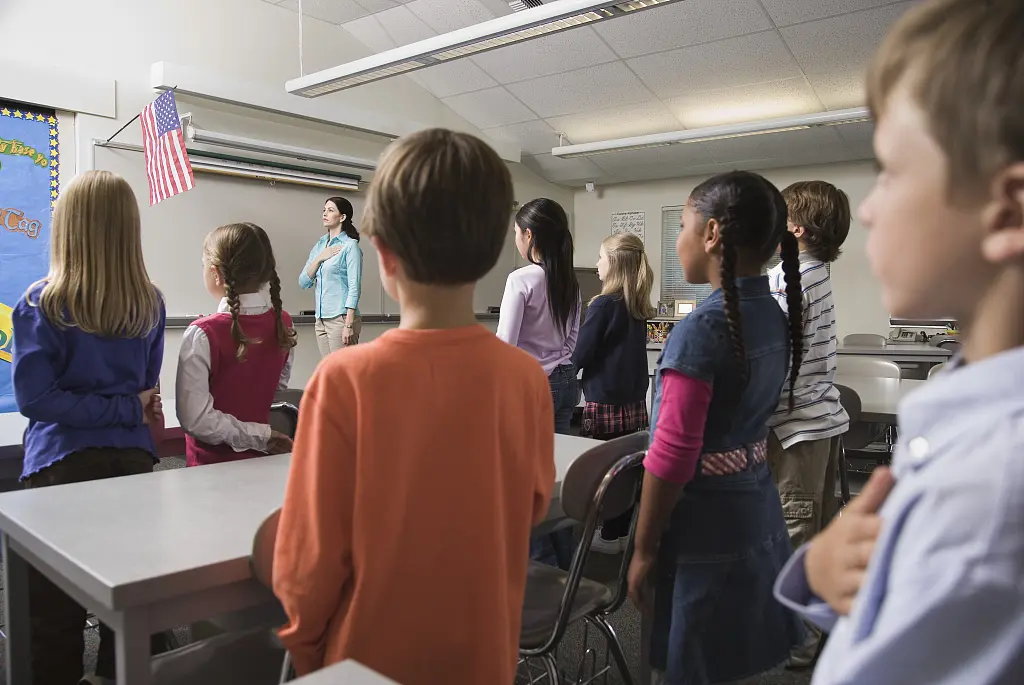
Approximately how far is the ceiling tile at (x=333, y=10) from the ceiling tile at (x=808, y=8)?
3.33 metres

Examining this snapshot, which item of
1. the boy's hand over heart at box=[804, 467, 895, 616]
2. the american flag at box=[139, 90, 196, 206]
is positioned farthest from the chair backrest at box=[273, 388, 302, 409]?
the boy's hand over heart at box=[804, 467, 895, 616]

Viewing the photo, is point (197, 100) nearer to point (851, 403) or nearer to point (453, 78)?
point (453, 78)

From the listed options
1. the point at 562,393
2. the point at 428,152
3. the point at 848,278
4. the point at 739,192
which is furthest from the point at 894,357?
the point at 428,152

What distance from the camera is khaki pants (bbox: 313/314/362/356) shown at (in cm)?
604

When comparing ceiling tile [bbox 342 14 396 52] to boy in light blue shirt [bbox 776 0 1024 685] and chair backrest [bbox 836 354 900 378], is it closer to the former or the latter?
chair backrest [bbox 836 354 900 378]

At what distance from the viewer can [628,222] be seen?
357 inches

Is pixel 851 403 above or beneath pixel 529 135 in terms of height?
beneath

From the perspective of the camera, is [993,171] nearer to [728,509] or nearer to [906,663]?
[906,663]

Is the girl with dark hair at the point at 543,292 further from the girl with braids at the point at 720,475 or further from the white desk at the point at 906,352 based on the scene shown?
the white desk at the point at 906,352

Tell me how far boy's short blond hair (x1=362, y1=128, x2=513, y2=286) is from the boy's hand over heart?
611 mm

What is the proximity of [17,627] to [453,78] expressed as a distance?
645 centimetres

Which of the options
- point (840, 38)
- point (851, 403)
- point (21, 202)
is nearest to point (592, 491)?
point (851, 403)

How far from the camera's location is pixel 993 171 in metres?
0.39

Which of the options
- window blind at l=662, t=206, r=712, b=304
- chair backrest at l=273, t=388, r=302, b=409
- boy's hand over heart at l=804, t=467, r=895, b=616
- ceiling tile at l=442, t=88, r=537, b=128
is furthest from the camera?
window blind at l=662, t=206, r=712, b=304
